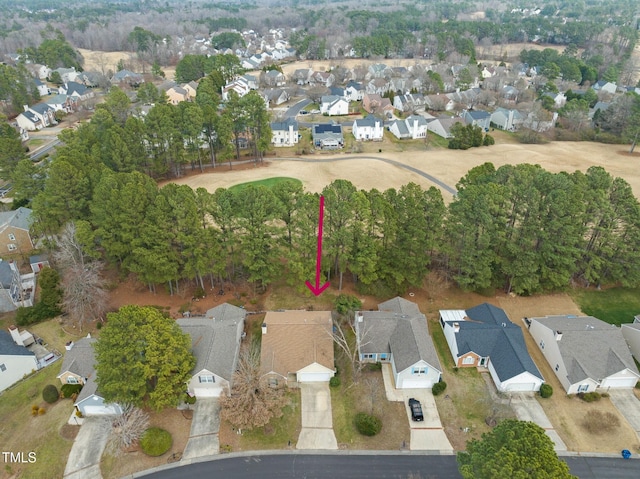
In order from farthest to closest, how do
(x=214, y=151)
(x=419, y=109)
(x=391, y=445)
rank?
1. (x=419, y=109)
2. (x=214, y=151)
3. (x=391, y=445)

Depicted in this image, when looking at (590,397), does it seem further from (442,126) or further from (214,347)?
(442,126)

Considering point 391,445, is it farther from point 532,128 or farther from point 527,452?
point 532,128

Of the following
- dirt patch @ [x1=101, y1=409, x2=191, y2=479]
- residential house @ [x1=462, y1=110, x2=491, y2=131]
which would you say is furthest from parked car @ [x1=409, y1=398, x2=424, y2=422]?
residential house @ [x1=462, y1=110, x2=491, y2=131]

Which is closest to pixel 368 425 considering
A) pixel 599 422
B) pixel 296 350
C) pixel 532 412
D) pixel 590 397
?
pixel 296 350

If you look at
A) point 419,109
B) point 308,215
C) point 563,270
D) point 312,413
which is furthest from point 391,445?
point 419,109

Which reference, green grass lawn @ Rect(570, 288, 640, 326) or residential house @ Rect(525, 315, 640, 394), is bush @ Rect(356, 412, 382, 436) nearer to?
residential house @ Rect(525, 315, 640, 394)

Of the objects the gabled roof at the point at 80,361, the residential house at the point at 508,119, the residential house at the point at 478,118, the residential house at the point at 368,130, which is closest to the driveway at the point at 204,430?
the gabled roof at the point at 80,361

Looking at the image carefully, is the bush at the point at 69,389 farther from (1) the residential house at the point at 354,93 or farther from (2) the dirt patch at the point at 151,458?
(1) the residential house at the point at 354,93

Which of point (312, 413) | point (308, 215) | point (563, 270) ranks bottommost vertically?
point (312, 413)
